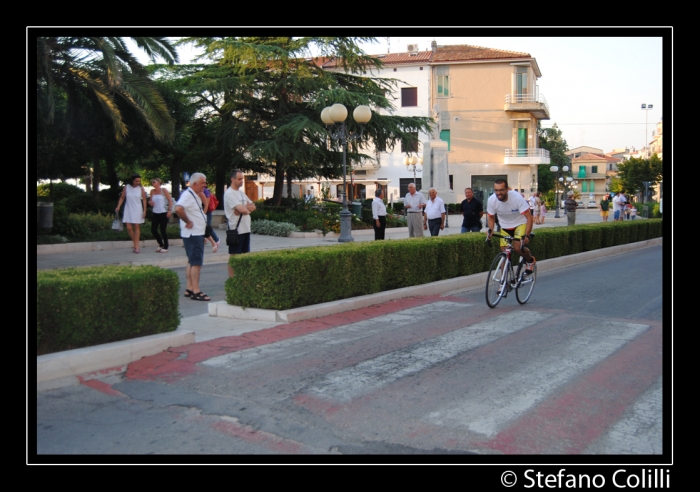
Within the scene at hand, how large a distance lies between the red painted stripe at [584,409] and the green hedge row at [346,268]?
355 centimetres

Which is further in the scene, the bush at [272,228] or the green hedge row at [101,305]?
the bush at [272,228]

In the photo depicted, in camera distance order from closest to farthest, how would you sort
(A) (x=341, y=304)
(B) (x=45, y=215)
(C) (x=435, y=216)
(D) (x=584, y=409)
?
(D) (x=584, y=409), (A) (x=341, y=304), (B) (x=45, y=215), (C) (x=435, y=216)

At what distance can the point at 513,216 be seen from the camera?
957cm

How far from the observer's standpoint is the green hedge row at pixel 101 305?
18.0ft

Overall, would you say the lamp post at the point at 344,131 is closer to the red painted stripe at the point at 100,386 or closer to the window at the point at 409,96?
the red painted stripe at the point at 100,386

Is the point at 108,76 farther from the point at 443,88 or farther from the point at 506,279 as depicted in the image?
the point at 443,88

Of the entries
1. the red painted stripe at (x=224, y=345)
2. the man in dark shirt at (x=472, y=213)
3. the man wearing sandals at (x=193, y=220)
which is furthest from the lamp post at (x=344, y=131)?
the red painted stripe at (x=224, y=345)

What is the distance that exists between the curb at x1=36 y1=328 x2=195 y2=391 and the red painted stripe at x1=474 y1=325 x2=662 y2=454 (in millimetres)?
3275

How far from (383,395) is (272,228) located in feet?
62.2

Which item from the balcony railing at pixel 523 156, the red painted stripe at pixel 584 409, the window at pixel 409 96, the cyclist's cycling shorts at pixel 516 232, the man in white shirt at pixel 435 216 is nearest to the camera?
the red painted stripe at pixel 584 409

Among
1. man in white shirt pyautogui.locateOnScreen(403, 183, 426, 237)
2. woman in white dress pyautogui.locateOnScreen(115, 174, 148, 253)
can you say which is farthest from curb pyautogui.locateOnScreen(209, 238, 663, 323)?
woman in white dress pyautogui.locateOnScreen(115, 174, 148, 253)

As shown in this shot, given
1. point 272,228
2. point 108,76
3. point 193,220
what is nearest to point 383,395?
point 193,220

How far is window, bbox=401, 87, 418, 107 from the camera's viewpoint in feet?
177

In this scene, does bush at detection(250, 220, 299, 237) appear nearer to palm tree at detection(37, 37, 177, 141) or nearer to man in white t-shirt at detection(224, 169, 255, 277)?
palm tree at detection(37, 37, 177, 141)
